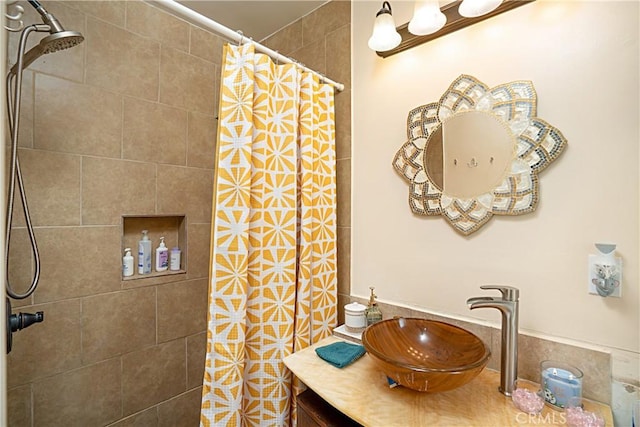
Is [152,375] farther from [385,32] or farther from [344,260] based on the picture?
[385,32]

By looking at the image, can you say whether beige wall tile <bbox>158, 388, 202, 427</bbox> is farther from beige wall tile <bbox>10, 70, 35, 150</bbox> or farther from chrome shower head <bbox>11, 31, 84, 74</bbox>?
chrome shower head <bbox>11, 31, 84, 74</bbox>

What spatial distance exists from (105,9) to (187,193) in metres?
0.97

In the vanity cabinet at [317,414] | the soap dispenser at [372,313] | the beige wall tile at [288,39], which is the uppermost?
the beige wall tile at [288,39]

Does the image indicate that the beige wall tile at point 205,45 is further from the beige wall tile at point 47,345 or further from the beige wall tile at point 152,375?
the beige wall tile at point 152,375

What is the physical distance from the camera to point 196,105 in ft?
5.98

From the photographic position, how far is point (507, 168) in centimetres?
111

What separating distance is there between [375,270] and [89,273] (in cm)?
137

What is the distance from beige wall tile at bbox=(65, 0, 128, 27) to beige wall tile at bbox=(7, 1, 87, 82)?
0.03m

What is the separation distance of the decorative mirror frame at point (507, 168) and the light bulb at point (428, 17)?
0.73ft

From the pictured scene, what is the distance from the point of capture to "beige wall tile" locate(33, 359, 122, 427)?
52.6 inches

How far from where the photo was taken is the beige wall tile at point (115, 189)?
4.71 feet

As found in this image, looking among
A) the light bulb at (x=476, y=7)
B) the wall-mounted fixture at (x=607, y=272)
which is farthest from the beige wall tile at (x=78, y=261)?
the wall-mounted fixture at (x=607, y=272)

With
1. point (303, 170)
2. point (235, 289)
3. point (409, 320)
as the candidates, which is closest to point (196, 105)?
point (303, 170)

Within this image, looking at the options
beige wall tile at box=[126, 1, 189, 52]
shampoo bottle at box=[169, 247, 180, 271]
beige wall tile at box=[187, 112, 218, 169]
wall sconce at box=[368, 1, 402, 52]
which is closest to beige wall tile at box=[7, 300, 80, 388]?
shampoo bottle at box=[169, 247, 180, 271]
